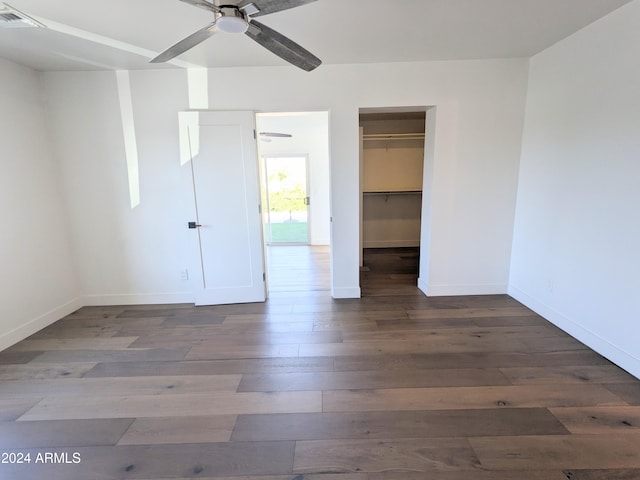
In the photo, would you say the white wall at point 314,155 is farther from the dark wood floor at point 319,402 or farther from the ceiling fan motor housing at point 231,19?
the ceiling fan motor housing at point 231,19

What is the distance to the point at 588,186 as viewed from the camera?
241 centimetres

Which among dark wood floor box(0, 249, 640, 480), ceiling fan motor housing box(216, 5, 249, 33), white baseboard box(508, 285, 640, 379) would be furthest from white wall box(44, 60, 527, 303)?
ceiling fan motor housing box(216, 5, 249, 33)

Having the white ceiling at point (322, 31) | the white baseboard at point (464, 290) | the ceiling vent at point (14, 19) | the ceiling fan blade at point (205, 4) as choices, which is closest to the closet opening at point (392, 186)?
the white baseboard at point (464, 290)

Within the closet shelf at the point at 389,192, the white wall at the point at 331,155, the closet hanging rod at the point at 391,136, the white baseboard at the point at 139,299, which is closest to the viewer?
the white wall at the point at 331,155

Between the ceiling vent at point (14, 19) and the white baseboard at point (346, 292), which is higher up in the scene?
the ceiling vent at point (14, 19)

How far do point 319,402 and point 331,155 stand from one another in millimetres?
2453

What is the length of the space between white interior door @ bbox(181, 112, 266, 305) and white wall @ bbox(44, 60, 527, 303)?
235mm

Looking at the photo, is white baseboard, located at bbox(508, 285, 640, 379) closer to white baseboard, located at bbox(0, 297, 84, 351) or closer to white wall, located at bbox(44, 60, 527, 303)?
white wall, located at bbox(44, 60, 527, 303)

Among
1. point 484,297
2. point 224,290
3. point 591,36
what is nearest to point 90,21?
point 224,290

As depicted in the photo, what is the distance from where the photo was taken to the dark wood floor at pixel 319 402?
4.83ft

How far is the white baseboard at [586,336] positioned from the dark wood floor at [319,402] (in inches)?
2.5

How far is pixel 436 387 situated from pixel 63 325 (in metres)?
3.64

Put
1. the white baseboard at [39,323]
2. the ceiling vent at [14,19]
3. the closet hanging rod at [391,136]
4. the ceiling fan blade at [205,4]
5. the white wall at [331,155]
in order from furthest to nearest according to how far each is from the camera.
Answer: the closet hanging rod at [391,136] → the white wall at [331,155] → the white baseboard at [39,323] → the ceiling vent at [14,19] → the ceiling fan blade at [205,4]

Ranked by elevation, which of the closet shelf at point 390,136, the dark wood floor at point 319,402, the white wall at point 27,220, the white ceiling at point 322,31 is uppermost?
the white ceiling at point 322,31
